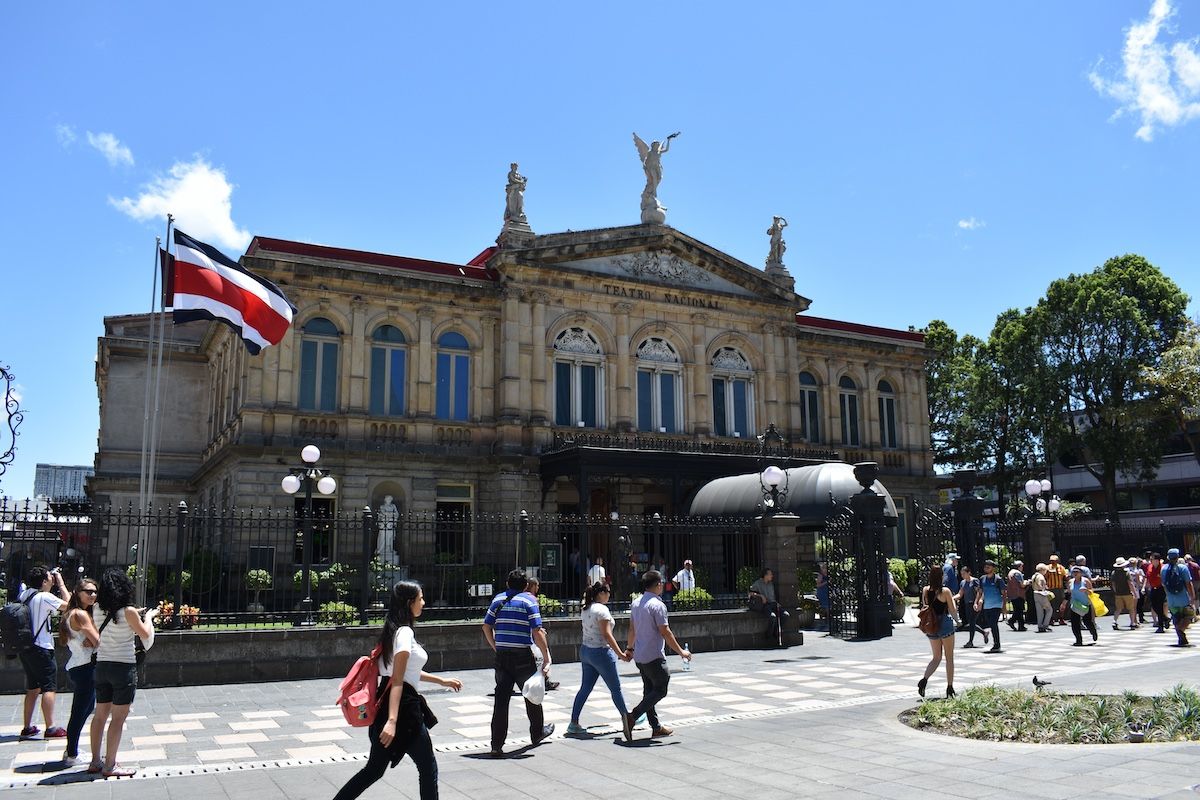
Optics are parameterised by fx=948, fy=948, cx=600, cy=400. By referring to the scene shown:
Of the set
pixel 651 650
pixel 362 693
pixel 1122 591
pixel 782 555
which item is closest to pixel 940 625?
pixel 651 650

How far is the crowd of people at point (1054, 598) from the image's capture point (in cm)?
1488

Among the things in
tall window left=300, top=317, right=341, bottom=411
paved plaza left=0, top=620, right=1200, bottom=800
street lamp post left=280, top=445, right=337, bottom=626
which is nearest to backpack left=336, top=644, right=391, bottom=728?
paved plaza left=0, top=620, right=1200, bottom=800

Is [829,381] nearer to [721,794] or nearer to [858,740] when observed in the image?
[858,740]

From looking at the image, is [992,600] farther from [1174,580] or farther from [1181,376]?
[1181,376]

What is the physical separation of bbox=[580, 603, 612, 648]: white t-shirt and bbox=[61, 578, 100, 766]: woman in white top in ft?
16.0

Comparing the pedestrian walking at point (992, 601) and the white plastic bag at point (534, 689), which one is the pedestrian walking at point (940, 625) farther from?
the pedestrian walking at point (992, 601)

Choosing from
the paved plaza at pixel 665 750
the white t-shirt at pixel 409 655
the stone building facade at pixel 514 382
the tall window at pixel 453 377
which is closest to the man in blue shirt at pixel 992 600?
the paved plaza at pixel 665 750

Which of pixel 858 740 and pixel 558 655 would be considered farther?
pixel 558 655

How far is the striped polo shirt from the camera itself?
9969mm

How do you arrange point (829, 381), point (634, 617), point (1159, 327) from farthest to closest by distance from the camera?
point (1159, 327), point (829, 381), point (634, 617)

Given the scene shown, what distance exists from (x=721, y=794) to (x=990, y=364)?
4753 centimetres

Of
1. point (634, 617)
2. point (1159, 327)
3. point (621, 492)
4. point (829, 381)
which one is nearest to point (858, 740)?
point (634, 617)

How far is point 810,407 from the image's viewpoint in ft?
128

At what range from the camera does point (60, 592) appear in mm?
12289
